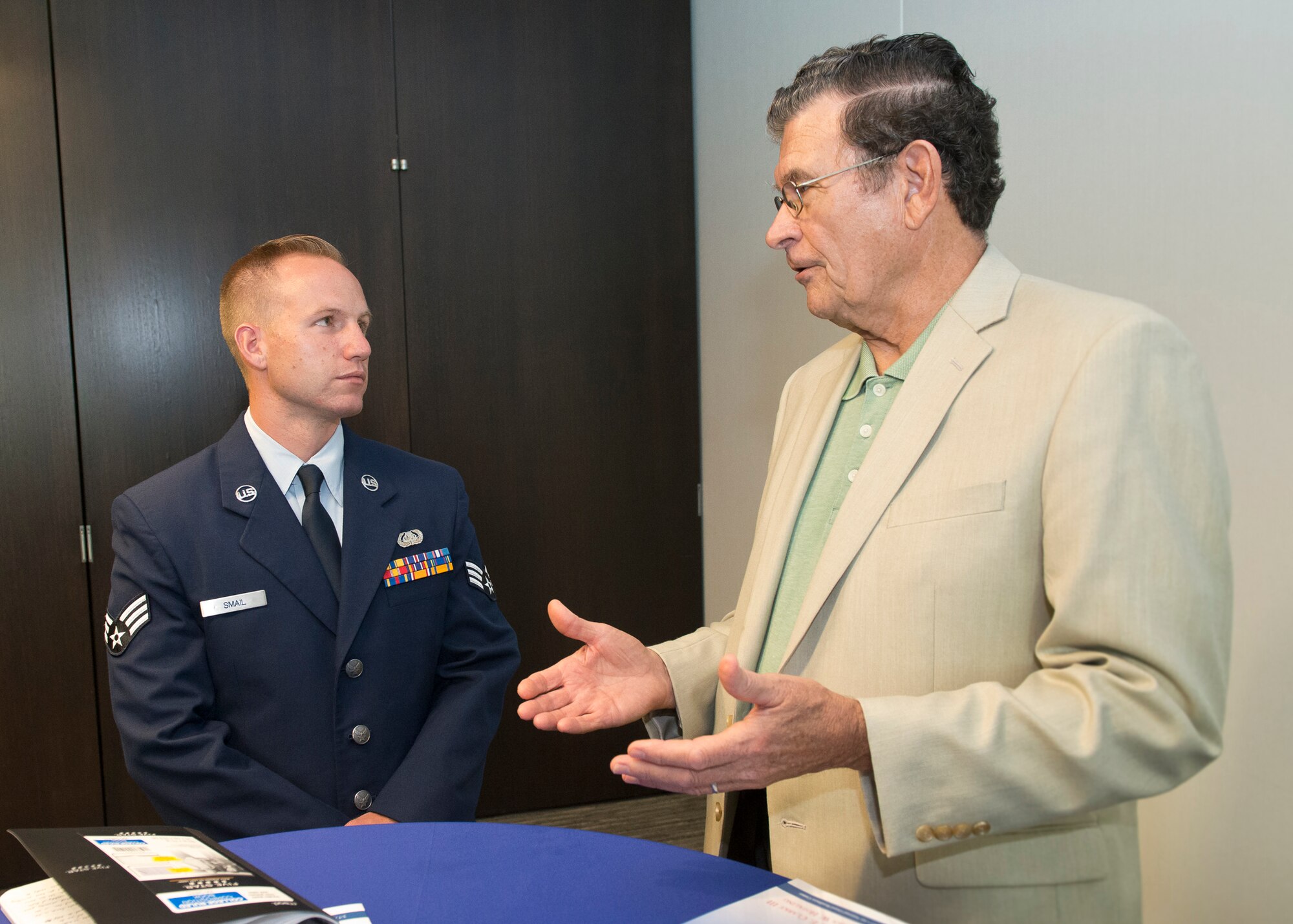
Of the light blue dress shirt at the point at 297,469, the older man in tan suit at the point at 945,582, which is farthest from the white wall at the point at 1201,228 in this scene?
the light blue dress shirt at the point at 297,469

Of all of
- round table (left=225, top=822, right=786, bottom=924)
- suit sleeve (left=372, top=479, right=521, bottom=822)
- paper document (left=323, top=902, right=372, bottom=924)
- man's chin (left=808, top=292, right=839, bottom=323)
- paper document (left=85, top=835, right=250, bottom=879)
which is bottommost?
suit sleeve (left=372, top=479, right=521, bottom=822)

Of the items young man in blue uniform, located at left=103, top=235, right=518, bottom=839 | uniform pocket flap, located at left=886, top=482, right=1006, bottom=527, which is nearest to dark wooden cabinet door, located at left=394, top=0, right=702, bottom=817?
young man in blue uniform, located at left=103, top=235, right=518, bottom=839

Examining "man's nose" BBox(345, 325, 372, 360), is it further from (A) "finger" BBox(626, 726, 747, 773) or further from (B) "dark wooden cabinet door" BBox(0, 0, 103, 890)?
(A) "finger" BBox(626, 726, 747, 773)

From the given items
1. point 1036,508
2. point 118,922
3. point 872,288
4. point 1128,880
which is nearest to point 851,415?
point 872,288

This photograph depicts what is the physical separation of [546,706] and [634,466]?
224cm

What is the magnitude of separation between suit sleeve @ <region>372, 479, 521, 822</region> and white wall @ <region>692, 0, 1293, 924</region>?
1.31 meters

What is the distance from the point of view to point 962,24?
87.8 inches

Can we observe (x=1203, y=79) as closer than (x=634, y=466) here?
Yes

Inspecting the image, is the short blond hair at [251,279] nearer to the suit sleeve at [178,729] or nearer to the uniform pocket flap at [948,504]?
the suit sleeve at [178,729]

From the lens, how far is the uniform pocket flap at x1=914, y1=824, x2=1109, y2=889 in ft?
3.81

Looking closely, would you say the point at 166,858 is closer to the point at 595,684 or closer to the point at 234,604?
the point at 595,684

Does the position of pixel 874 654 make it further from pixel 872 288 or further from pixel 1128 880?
pixel 872 288

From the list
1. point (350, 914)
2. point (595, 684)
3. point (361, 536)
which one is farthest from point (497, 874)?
point (361, 536)

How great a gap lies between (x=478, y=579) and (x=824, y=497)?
1.11m
